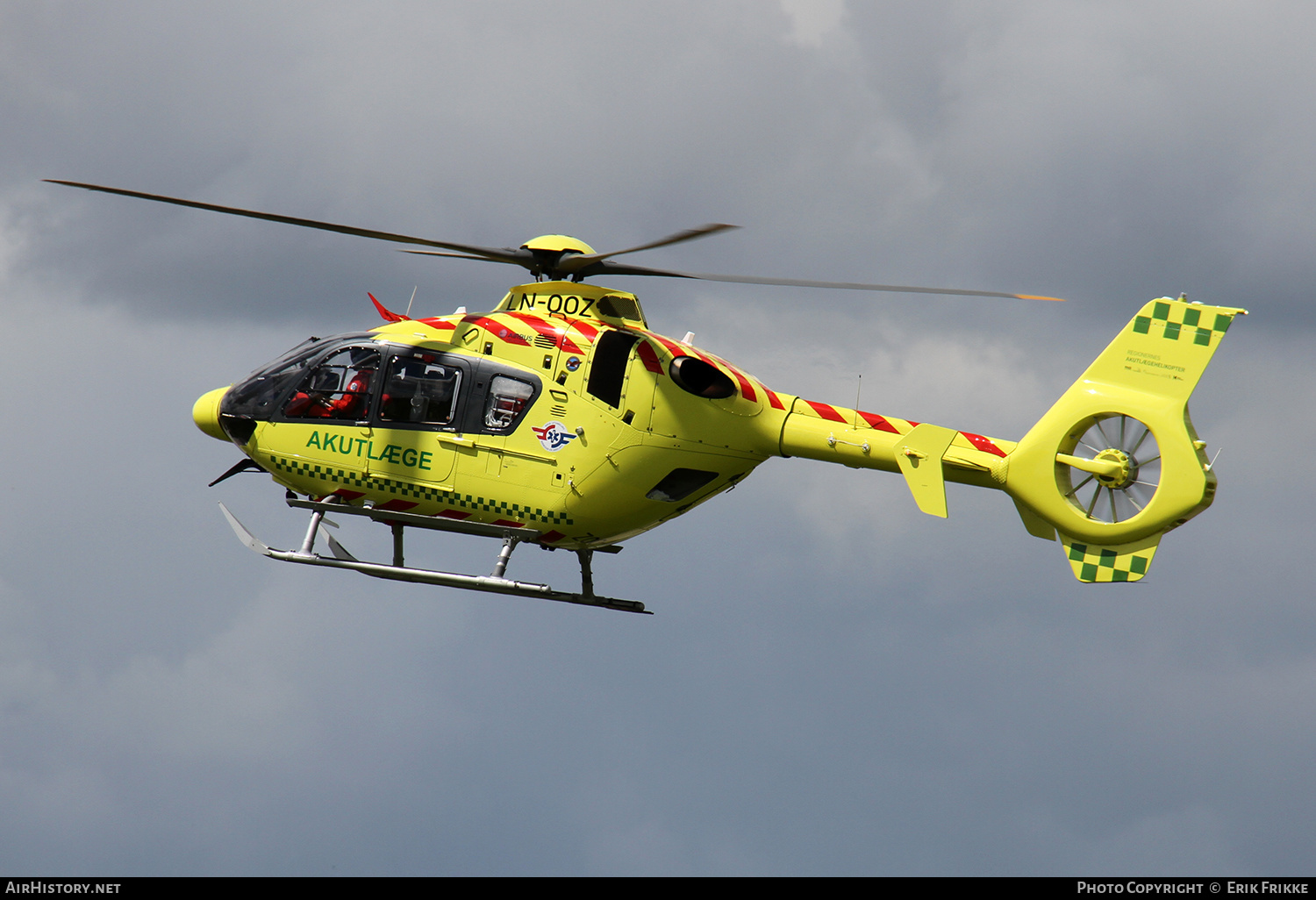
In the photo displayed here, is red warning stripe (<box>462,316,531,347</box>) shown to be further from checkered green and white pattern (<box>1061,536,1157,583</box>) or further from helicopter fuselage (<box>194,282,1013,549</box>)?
checkered green and white pattern (<box>1061,536,1157,583</box>)

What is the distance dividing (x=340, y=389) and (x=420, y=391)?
151 cm

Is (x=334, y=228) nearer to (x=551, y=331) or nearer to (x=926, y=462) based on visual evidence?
(x=551, y=331)

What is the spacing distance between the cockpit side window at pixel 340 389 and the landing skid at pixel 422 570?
1486 mm

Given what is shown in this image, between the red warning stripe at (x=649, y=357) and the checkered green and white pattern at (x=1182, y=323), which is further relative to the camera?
the red warning stripe at (x=649, y=357)

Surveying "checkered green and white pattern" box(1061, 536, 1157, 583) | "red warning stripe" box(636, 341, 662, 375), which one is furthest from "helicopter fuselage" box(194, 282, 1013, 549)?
"checkered green and white pattern" box(1061, 536, 1157, 583)

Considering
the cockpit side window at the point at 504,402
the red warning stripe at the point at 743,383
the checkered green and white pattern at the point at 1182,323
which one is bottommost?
the cockpit side window at the point at 504,402

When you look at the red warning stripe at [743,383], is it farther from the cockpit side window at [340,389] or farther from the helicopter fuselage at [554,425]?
the cockpit side window at [340,389]

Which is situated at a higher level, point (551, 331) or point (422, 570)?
point (551, 331)

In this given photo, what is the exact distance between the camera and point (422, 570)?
2355 centimetres

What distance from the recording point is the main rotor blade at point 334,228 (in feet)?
72.3

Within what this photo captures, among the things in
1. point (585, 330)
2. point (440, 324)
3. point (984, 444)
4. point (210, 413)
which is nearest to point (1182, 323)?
point (984, 444)

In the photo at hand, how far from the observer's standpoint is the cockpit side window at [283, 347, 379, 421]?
24578 millimetres

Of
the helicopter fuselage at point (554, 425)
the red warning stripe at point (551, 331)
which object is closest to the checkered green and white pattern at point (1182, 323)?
the helicopter fuselage at point (554, 425)

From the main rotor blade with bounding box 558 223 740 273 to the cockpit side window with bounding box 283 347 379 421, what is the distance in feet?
11.3
